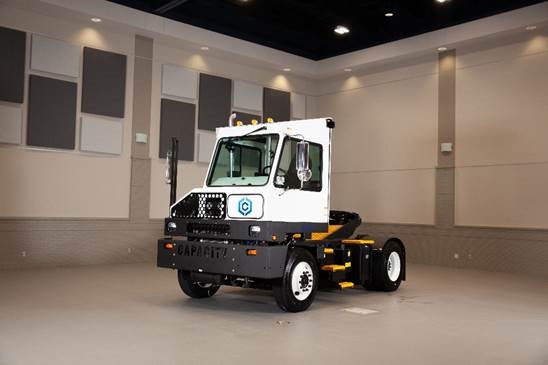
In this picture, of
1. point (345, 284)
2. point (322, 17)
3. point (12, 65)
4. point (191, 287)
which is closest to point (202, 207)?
point (191, 287)

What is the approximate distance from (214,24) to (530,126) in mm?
7907

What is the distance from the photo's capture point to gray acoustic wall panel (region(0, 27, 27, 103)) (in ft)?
35.3

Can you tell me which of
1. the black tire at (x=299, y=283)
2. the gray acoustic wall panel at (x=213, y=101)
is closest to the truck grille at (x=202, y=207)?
the black tire at (x=299, y=283)

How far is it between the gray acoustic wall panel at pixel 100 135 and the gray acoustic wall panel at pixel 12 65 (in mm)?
1443

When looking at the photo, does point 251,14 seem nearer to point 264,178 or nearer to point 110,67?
point 110,67

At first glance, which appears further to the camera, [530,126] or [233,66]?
[233,66]

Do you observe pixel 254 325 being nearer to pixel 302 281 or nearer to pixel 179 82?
pixel 302 281

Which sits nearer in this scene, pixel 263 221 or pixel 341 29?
pixel 263 221

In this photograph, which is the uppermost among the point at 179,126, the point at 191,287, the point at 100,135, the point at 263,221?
the point at 179,126

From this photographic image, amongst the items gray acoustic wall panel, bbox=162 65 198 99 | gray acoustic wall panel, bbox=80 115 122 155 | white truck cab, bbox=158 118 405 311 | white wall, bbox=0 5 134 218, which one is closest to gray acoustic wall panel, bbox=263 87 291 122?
gray acoustic wall panel, bbox=162 65 198 99

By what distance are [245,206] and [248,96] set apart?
27.7 feet

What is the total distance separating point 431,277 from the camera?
11.2 meters

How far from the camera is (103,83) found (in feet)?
40.0

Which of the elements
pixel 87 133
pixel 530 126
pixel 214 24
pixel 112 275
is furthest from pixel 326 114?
pixel 112 275
